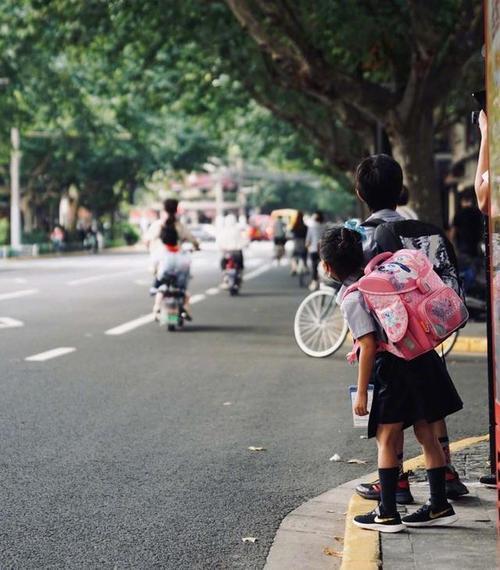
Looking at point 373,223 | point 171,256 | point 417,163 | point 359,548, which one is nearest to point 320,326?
point 171,256

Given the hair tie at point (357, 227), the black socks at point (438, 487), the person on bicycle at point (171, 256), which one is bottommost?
the black socks at point (438, 487)

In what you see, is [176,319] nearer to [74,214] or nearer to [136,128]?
[136,128]

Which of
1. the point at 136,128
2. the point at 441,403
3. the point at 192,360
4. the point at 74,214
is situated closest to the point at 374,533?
the point at 441,403

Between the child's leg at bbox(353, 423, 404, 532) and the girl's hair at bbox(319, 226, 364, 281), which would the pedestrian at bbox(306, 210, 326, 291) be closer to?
the girl's hair at bbox(319, 226, 364, 281)

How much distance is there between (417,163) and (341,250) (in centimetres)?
1594

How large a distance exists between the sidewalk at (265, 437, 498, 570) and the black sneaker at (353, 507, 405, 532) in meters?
0.04

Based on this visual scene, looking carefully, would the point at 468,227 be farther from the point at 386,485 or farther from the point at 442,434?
the point at 386,485

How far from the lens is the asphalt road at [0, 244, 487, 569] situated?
5512 millimetres

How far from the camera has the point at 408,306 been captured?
5297 mm

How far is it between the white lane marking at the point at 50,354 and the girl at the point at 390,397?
7648 millimetres

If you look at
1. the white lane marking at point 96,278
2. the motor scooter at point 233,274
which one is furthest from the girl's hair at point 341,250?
the white lane marking at point 96,278

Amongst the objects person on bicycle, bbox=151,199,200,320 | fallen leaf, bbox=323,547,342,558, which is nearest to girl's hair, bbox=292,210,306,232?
person on bicycle, bbox=151,199,200,320

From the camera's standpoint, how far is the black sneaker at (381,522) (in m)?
5.32

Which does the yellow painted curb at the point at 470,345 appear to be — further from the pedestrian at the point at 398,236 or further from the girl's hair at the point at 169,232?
the pedestrian at the point at 398,236
